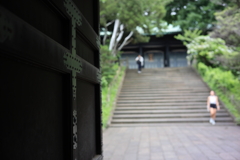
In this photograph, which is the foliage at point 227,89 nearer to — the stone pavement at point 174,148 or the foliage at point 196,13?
the stone pavement at point 174,148

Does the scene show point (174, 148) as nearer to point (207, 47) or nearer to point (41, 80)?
point (41, 80)

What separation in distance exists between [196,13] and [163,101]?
10335mm

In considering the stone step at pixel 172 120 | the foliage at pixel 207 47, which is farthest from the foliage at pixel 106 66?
the foliage at pixel 207 47

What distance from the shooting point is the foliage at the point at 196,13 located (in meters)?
18.0

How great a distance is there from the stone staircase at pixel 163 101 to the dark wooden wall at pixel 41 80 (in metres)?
7.43

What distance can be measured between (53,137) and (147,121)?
8.12 meters

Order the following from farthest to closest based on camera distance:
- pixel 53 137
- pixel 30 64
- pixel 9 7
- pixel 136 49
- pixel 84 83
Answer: pixel 136 49, pixel 84 83, pixel 53 137, pixel 30 64, pixel 9 7

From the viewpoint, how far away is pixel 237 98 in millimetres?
10227

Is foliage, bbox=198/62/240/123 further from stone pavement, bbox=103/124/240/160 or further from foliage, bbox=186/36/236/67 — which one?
stone pavement, bbox=103/124/240/160

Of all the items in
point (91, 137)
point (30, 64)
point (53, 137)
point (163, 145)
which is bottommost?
point (163, 145)

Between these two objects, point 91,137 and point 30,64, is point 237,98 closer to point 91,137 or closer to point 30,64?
point 91,137

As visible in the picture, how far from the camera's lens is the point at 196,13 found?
18734 mm

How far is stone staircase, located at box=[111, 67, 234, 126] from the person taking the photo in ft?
32.3

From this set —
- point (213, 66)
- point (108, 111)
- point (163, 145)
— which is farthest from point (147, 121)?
point (213, 66)
